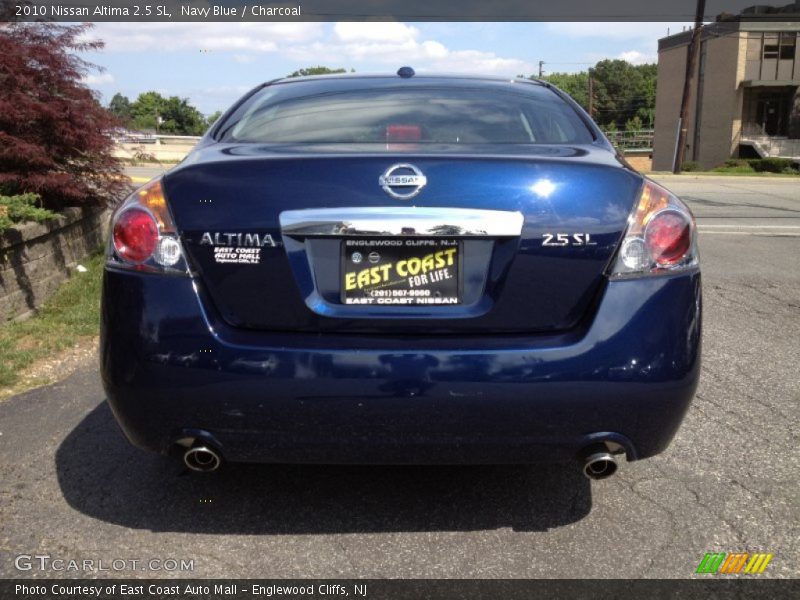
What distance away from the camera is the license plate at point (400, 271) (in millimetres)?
2463

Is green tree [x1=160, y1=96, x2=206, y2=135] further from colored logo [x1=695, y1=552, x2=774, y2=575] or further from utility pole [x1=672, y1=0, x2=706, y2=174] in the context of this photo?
colored logo [x1=695, y1=552, x2=774, y2=575]

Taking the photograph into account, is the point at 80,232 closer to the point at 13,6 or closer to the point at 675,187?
the point at 13,6

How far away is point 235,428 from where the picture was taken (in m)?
2.51

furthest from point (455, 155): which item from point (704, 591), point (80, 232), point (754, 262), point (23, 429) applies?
point (754, 262)

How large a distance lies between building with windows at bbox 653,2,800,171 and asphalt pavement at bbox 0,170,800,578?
151 ft

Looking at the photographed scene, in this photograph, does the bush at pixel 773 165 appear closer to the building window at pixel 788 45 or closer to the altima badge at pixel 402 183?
the building window at pixel 788 45

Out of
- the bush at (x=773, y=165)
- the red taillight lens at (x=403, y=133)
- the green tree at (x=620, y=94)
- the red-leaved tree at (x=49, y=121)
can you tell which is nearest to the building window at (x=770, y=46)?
the bush at (x=773, y=165)

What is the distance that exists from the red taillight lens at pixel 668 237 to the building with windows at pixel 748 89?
46.6m

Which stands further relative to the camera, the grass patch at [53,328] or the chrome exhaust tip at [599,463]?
the grass patch at [53,328]

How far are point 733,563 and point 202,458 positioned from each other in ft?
5.72

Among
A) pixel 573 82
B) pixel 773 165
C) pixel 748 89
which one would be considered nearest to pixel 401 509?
pixel 773 165

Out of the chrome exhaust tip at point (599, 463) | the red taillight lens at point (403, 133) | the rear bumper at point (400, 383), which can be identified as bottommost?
the chrome exhaust tip at point (599, 463)

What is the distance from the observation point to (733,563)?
262cm

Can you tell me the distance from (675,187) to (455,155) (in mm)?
18801
